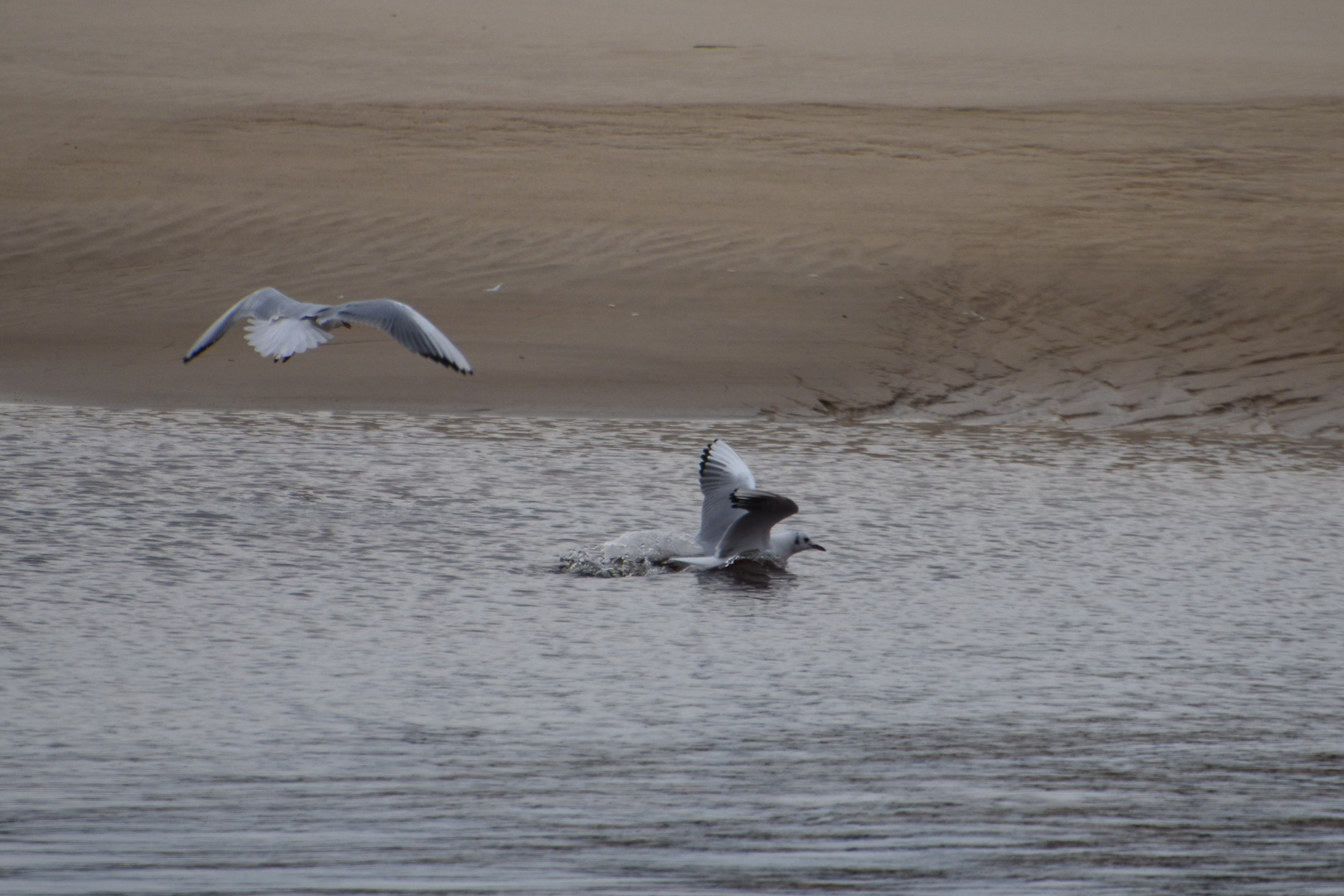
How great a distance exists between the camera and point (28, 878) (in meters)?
3.45

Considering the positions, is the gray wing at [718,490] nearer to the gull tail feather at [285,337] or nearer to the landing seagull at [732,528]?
the landing seagull at [732,528]

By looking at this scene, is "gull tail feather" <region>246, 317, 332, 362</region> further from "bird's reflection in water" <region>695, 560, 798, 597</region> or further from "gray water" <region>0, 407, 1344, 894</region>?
"bird's reflection in water" <region>695, 560, 798, 597</region>

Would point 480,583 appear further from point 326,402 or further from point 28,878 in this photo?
point 326,402

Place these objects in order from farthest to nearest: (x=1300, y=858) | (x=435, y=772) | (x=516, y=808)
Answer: (x=435, y=772) → (x=516, y=808) → (x=1300, y=858)

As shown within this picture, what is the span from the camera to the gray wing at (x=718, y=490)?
6.66 meters

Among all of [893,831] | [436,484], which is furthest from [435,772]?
[436,484]

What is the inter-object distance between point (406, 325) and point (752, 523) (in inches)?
76.4

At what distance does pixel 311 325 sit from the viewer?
7391 mm

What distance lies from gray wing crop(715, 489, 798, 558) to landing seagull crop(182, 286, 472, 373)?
1.34 meters

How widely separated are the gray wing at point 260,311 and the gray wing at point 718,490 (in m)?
1.89

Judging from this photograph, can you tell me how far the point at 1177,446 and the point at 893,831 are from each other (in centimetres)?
600

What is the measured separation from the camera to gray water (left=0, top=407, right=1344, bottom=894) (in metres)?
3.75

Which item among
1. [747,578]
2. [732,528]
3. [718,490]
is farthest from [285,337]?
[747,578]

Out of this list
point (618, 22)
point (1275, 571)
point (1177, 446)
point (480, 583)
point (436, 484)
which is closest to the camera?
point (480, 583)
